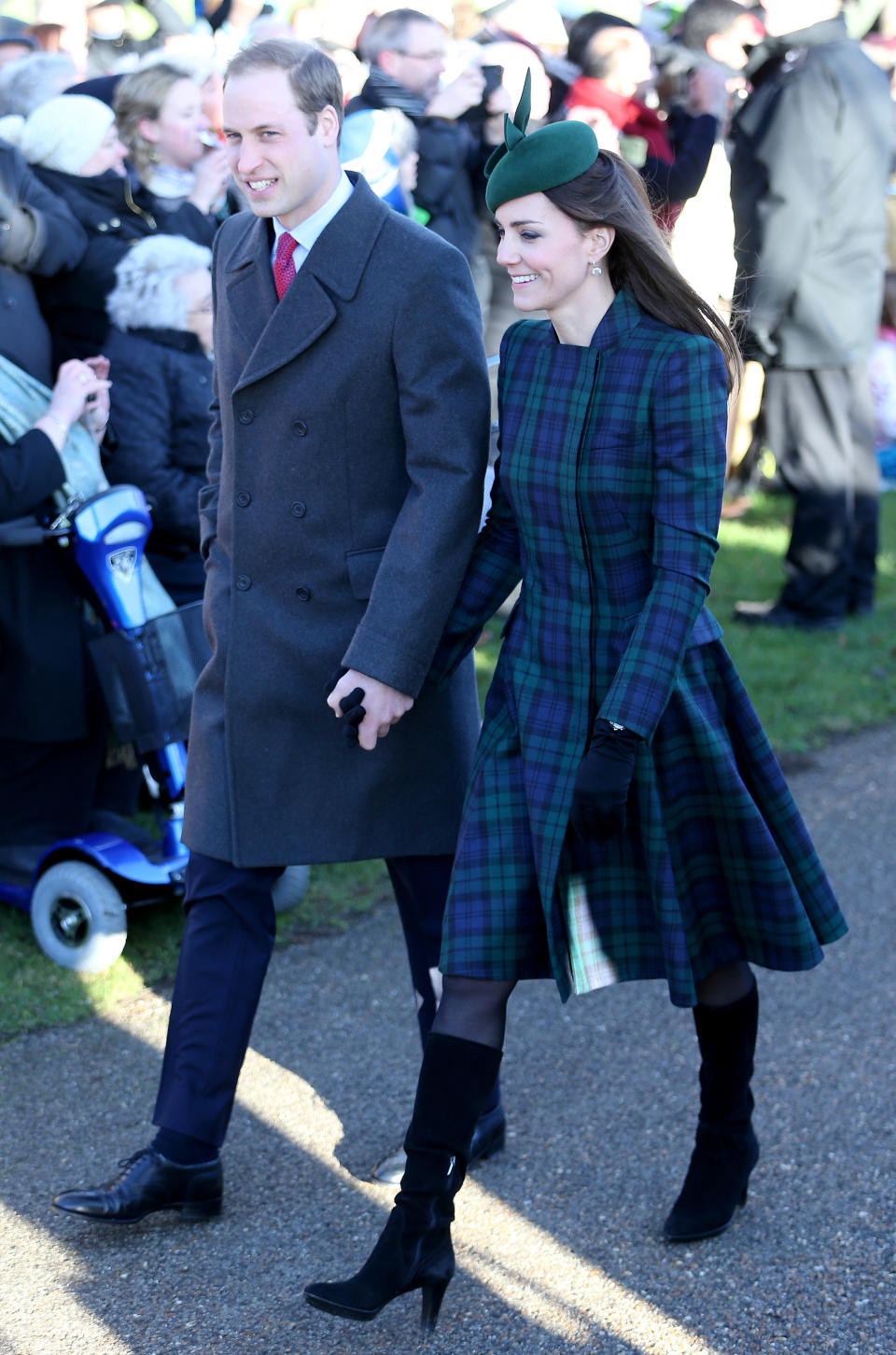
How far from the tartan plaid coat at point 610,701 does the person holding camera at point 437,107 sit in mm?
3877

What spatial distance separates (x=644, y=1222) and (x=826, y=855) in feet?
6.54

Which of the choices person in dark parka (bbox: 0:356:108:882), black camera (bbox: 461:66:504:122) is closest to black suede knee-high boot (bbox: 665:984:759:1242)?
person in dark parka (bbox: 0:356:108:882)

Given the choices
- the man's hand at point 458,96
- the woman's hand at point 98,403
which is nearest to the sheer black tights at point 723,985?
the woman's hand at point 98,403

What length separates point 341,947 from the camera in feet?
13.7

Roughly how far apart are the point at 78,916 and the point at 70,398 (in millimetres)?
1235

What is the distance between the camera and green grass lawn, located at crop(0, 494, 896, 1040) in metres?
3.90

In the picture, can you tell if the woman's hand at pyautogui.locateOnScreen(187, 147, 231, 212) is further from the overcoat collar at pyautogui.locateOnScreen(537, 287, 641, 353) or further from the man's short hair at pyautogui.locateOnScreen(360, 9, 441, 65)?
the overcoat collar at pyautogui.locateOnScreen(537, 287, 641, 353)

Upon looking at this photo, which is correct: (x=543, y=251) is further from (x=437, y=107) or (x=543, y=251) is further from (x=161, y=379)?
(x=437, y=107)

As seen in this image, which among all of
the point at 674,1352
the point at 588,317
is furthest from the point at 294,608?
the point at 674,1352

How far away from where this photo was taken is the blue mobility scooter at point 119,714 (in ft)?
12.7

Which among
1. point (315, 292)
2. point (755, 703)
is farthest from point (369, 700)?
point (755, 703)

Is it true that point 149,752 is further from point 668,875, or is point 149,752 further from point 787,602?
point 787,602

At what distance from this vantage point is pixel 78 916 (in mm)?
3982

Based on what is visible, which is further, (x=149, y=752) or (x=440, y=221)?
(x=440, y=221)
